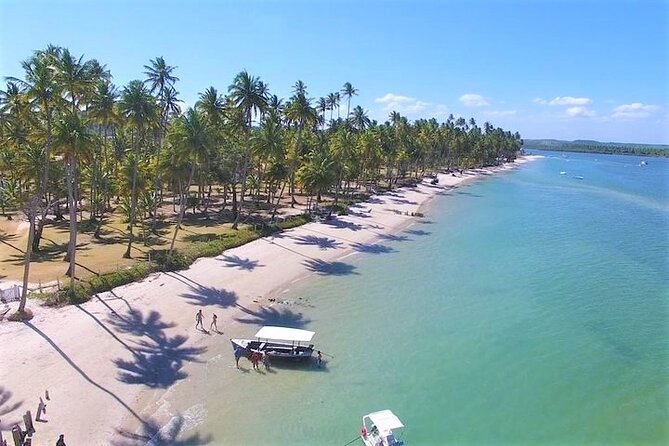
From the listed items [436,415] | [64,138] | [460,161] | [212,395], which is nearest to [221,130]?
[64,138]

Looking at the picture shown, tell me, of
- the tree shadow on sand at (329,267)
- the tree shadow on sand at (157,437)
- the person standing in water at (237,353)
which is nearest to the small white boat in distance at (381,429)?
the tree shadow on sand at (157,437)

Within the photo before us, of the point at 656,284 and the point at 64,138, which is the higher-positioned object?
the point at 64,138

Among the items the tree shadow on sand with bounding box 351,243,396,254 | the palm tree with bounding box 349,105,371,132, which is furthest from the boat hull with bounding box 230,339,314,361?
the palm tree with bounding box 349,105,371,132

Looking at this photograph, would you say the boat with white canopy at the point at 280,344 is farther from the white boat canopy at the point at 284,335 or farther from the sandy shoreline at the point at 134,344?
the sandy shoreline at the point at 134,344

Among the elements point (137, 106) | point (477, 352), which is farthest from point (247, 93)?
point (477, 352)

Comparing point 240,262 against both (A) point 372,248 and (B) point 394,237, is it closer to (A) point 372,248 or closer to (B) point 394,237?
(A) point 372,248

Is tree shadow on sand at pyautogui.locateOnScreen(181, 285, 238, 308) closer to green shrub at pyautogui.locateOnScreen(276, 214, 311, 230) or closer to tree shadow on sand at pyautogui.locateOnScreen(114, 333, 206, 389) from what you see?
tree shadow on sand at pyautogui.locateOnScreen(114, 333, 206, 389)

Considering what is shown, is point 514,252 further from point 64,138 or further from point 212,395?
point 64,138
